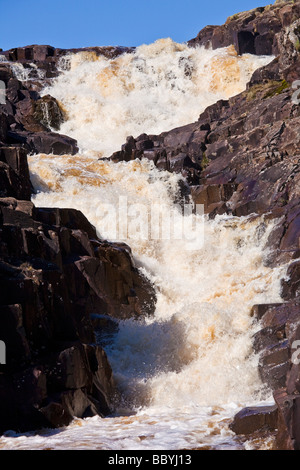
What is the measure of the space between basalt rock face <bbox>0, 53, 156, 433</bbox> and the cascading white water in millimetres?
768

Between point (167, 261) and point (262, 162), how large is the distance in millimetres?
7784

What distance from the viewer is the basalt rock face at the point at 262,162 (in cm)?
1866

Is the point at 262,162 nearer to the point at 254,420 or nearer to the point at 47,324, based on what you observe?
the point at 47,324

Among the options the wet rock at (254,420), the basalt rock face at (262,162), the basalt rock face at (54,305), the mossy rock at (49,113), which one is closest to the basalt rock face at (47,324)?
the basalt rock face at (54,305)

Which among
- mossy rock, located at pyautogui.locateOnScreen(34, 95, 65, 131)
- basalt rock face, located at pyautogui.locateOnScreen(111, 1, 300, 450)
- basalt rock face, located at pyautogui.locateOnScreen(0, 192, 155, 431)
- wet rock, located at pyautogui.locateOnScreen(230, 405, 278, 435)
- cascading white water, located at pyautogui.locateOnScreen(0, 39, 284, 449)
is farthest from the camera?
mossy rock, located at pyautogui.locateOnScreen(34, 95, 65, 131)

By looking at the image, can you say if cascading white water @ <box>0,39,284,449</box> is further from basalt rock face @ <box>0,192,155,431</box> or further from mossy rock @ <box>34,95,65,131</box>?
basalt rock face @ <box>0,192,155,431</box>

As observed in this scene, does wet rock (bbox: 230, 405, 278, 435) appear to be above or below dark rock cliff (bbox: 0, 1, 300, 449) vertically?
below

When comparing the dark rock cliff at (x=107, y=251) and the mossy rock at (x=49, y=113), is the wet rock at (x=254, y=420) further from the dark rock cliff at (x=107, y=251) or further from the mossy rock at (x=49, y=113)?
the mossy rock at (x=49, y=113)

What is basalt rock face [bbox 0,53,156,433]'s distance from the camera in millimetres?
14383

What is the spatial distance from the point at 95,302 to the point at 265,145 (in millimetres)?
14883

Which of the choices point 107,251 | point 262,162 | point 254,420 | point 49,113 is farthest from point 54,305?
point 49,113

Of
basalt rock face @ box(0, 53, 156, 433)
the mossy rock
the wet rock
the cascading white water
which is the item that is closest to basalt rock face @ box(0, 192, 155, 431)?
basalt rock face @ box(0, 53, 156, 433)

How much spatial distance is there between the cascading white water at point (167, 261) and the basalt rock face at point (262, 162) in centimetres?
64
